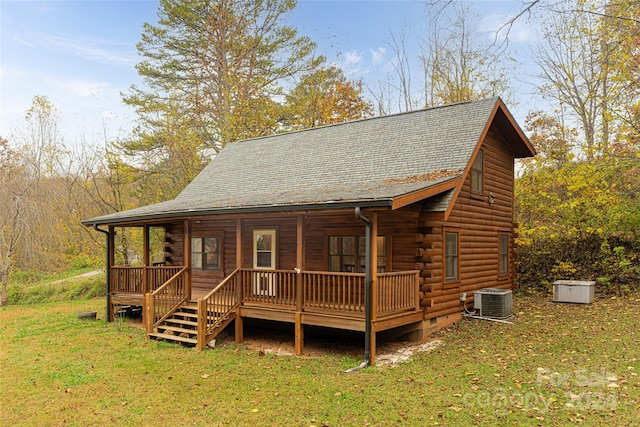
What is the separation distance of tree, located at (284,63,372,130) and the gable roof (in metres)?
8.73

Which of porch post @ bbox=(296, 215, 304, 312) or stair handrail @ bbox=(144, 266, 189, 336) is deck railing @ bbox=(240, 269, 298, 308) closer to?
porch post @ bbox=(296, 215, 304, 312)

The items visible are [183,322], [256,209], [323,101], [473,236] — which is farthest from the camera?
[323,101]

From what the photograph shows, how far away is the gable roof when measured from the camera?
375 inches

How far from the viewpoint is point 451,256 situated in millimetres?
11281

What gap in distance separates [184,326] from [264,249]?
3082mm

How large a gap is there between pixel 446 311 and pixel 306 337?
11.7 feet

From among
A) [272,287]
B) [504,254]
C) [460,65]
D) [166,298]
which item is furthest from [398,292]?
[460,65]

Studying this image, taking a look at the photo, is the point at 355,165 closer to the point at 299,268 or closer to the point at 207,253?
the point at 299,268

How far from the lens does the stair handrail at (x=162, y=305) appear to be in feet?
36.5

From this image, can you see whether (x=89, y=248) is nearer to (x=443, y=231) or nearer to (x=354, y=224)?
(x=354, y=224)

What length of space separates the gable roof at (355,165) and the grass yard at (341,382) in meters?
3.15

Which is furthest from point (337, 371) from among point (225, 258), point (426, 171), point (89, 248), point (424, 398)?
point (89, 248)

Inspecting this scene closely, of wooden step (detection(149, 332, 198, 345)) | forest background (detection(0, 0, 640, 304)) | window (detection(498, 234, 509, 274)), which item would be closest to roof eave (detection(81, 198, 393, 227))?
wooden step (detection(149, 332, 198, 345))

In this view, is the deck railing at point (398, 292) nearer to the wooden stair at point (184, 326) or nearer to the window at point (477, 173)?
the window at point (477, 173)
